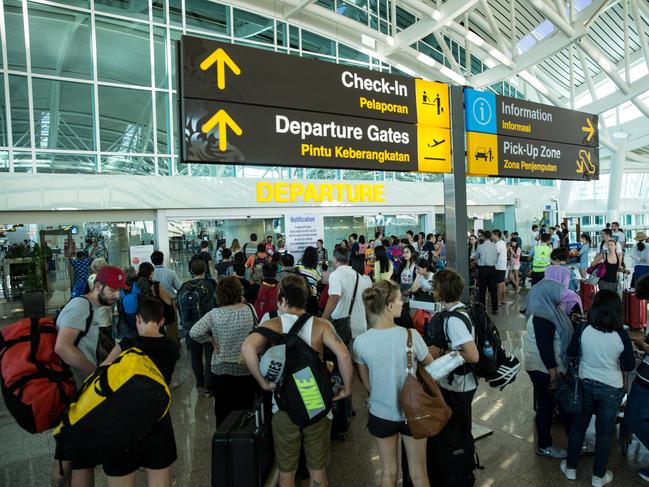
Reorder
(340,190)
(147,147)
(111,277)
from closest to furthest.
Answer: (111,277), (147,147), (340,190)

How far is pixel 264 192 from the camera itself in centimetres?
1301

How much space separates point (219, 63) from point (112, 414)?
2443mm

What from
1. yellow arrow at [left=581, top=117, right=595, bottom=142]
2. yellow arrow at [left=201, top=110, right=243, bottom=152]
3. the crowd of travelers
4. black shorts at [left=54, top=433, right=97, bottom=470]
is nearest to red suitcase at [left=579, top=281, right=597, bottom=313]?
yellow arrow at [left=581, top=117, right=595, bottom=142]

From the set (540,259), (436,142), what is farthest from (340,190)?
(436,142)

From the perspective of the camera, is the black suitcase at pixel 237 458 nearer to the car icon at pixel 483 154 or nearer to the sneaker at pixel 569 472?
the sneaker at pixel 569 472

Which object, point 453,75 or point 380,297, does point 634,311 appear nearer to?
point 380,297

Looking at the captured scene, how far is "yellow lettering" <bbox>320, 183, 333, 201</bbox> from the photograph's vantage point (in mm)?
13867

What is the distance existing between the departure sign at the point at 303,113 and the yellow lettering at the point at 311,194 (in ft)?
30.8

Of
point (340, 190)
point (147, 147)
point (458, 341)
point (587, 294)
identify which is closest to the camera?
point (458, 341)

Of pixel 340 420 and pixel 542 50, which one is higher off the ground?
pixel 542 50

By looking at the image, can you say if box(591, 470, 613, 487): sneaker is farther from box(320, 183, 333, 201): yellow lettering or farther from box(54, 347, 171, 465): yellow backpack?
box(320, 183, 333, 201): yellow lettering

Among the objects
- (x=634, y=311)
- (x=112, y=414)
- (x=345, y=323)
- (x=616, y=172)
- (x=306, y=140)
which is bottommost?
(x=634, y=311)

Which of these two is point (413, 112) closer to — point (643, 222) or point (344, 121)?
point (344, 121)

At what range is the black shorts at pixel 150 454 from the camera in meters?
2.32
